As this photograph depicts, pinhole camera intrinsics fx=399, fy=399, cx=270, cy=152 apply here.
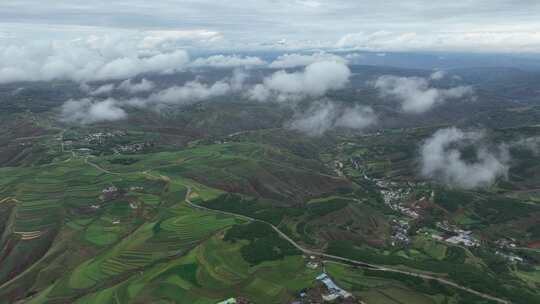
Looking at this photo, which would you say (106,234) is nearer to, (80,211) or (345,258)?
(80,211)

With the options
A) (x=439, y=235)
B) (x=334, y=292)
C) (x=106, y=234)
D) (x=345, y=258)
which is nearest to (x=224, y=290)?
(x=334, y=292)

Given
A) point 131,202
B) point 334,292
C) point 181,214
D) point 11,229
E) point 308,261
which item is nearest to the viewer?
point 334,292

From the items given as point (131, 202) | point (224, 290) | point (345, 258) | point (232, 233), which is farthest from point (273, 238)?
point (131, 202)

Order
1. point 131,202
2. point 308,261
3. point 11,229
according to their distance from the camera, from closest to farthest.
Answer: point 308,261
point 11,229
point 131,202

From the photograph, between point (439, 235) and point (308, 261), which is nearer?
point (308, 261)

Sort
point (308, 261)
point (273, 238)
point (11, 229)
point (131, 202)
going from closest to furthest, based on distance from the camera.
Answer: point (308, 261)
point (273, 238)
point (11, 229)
point (131, 202)

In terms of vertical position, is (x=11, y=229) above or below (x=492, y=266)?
above

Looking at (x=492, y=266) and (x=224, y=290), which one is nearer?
(x=224, y=290)

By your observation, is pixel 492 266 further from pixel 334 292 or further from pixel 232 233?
pixel 232 233

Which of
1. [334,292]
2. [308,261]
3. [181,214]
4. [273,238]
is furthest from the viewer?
[181,214]
